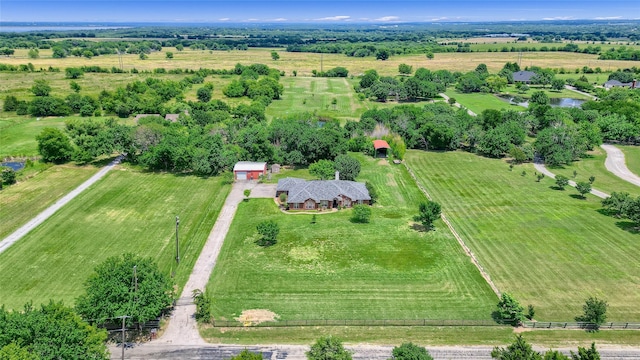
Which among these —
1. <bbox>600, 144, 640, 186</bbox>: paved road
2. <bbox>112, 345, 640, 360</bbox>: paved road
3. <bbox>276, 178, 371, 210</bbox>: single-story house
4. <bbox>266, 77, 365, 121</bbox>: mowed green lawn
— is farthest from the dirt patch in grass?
<bbox>266, 77, 365, 121</bbox>: mowed green lawn

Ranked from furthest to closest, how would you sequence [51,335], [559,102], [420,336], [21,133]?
[559,102], [21,133], [420,336], [51,335]

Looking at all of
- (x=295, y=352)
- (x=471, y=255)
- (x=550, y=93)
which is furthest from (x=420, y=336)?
(x=550, y=93)

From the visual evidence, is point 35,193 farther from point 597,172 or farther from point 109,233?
point 597,172

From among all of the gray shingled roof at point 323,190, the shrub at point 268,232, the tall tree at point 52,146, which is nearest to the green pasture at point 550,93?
the gray shingled roof at point 323,190

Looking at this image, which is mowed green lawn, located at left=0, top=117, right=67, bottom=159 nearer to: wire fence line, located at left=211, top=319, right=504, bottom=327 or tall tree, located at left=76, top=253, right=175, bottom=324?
tall tree, located at left=76, top=253, right=175, bottom=324

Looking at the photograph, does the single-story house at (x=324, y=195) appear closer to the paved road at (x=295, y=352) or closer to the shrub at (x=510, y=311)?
the shrub at (x=510, y=311)

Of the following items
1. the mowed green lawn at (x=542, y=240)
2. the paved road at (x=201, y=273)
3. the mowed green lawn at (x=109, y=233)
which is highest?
the mowed green lawn at (x=109, y=233)
